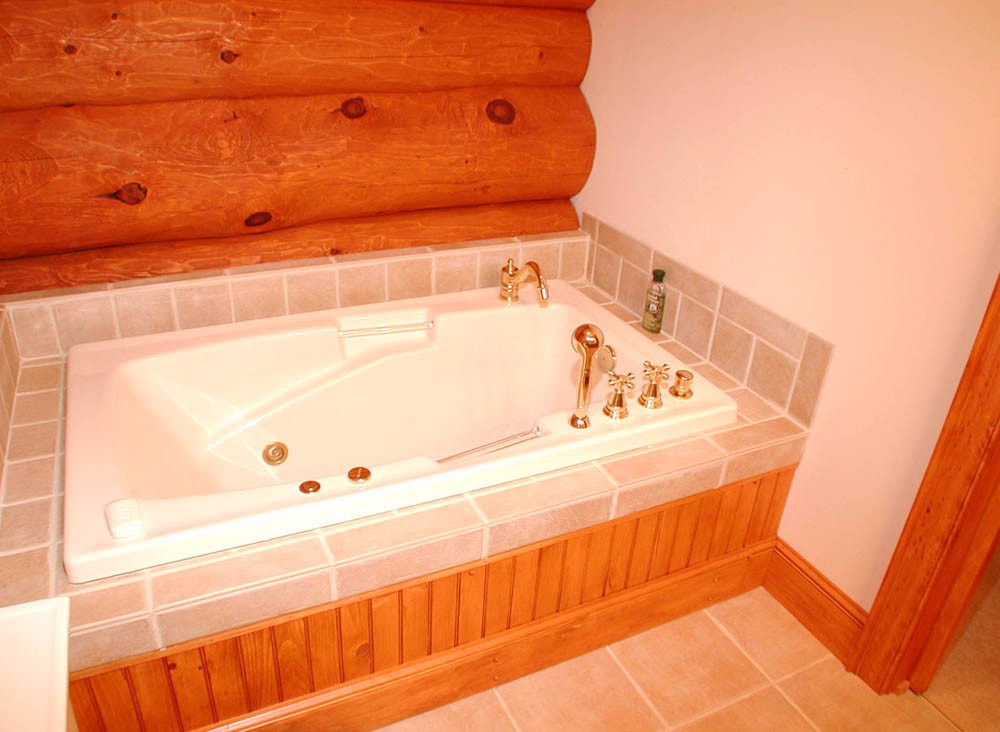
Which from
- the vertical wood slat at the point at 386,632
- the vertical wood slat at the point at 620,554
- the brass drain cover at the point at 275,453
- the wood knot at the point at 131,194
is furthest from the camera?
the brass drain cover at the point at 275,453

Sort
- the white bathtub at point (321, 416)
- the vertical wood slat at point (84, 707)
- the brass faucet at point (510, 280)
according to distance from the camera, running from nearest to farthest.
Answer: the vertical wood slat at point (84, 707), the white bathtub at point (321, 416), the brass faucet at point (510, 280)

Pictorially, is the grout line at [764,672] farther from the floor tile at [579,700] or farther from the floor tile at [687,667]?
the floor tile at [579,700]

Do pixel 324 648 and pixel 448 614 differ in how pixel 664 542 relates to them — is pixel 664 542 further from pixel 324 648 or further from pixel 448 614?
pixel 324 648

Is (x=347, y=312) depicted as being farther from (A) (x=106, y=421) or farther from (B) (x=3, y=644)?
(B) (x=3, y=644)

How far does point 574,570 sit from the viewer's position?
1736 mm

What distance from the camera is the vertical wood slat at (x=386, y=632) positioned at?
1.52 metres

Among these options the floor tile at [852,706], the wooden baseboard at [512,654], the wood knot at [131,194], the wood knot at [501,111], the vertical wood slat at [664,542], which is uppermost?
the wood knot at [501,111]

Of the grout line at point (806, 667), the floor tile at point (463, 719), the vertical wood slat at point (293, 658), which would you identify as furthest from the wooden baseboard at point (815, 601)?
the vertical wood slat at point (293, 658)

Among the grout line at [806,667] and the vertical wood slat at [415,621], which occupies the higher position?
the vertical wood slat at [415,621]

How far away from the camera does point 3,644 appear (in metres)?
1.01

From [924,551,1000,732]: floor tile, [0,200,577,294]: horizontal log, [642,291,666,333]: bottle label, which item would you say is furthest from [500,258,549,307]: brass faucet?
[924,551,1000,732]: floor tile

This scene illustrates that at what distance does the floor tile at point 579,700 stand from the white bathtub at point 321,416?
542 millimetres

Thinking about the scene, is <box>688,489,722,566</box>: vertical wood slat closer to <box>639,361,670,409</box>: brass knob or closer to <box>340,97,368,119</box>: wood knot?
<box>639,361,670,409</box>: brass knob

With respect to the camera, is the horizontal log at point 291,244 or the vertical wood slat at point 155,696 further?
the horizontal log at point 291,244
